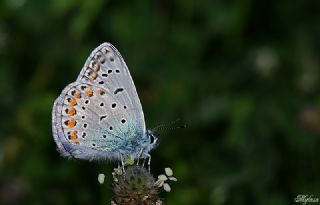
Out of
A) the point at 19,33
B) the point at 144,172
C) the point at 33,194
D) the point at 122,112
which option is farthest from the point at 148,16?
the point at 144,172

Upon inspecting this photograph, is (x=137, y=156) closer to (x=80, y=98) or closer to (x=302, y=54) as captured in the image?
(x=80, y=98)

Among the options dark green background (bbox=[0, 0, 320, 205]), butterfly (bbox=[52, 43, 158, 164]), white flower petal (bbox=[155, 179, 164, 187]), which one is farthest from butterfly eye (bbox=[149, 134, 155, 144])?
dark green background (bbox=[0, 0, 320, 205])

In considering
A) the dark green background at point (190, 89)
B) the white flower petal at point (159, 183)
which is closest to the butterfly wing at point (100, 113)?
the white flower petal at point (159, 183)

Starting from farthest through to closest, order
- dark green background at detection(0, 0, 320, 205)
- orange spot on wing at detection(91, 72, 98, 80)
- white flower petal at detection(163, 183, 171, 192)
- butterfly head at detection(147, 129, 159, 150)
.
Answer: dark green background at detection(0, 0, 320, 205) < orange spot on wing at detection(91, 72, 98, 80) < butterfly head at detection(147, 129, 159, 150) < white flower petal at detection(163, 183, 171, 192)

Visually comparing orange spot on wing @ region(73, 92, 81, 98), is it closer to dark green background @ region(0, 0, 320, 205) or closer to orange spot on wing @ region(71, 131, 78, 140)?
orange spot on wing @ region(71, 131, 78, 140)

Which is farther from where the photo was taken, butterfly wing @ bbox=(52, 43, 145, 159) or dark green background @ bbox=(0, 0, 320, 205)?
dark green background @ bbox=(0, 0, 320, 205)

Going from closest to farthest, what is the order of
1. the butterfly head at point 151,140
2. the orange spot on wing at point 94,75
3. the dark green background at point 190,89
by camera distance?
1. the butterfly head at point 151,140
2. the orange spot on wing at point 94,75
3. the dark green background at point 190,89

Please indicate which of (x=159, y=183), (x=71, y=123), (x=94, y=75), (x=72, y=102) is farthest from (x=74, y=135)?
(x=159, y=183)

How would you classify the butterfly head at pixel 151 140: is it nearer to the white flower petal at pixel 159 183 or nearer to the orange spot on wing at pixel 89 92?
the white flower petal at pixel 159 183
